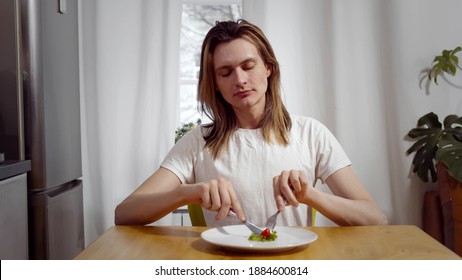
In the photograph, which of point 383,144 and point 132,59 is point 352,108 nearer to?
point 383,144

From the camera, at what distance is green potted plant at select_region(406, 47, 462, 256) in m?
2.47

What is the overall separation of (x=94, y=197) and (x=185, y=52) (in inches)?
40.1

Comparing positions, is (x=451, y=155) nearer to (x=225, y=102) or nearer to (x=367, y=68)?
(x=367, y=68)

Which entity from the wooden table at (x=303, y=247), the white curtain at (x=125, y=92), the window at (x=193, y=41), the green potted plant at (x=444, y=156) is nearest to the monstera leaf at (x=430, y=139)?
the green potted plant at (x=444, y=156)

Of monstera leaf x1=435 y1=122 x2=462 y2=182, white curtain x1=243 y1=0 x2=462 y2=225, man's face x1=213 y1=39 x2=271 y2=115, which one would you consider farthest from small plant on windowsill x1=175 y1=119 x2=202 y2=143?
monstera leaf x1=435 y1=122 x2=462 y2=182

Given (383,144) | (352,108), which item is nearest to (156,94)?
(352,108)

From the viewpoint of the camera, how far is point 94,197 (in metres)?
2.89

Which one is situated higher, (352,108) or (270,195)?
(352,108)

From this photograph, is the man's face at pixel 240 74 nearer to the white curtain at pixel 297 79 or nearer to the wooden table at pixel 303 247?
the wooden table at pixel 303 247

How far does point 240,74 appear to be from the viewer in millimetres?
1662
